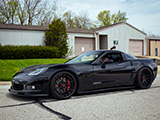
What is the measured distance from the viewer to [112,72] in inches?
218

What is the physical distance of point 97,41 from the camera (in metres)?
23.6

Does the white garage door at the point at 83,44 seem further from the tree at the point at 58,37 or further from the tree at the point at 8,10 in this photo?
the tree at the point at 8,10

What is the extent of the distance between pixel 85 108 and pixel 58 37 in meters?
16.2

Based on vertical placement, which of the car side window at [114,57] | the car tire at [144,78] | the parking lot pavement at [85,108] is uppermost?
the car side window at [114,57]

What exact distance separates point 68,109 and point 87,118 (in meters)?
0.68

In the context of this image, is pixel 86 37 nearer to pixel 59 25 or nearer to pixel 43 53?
pixel 59 25

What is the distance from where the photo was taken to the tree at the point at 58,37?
19.7 m

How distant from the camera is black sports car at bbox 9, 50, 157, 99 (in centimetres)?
457

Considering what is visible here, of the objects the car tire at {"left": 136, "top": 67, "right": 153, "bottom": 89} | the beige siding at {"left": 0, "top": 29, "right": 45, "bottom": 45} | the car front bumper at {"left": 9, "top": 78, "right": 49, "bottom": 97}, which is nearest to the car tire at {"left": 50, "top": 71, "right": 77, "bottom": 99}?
the car front bumper at {"left": 9, "top": 78, "right": 49, "bottom": 97}

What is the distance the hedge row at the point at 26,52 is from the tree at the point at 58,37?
1.26m

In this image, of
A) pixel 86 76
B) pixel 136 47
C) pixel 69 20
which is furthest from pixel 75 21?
pixel 86 76

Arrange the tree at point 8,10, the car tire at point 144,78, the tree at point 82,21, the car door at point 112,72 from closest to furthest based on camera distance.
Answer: the car door at point 112,72
the car tire at point 144,78
the tree at point 8,10
the tree at point 82,21

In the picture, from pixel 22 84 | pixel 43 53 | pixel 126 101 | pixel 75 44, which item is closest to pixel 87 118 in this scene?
pixel 126 101

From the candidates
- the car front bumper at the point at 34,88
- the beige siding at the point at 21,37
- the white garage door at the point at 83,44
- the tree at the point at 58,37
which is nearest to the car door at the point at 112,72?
the car front bumper at the point at 34,88
